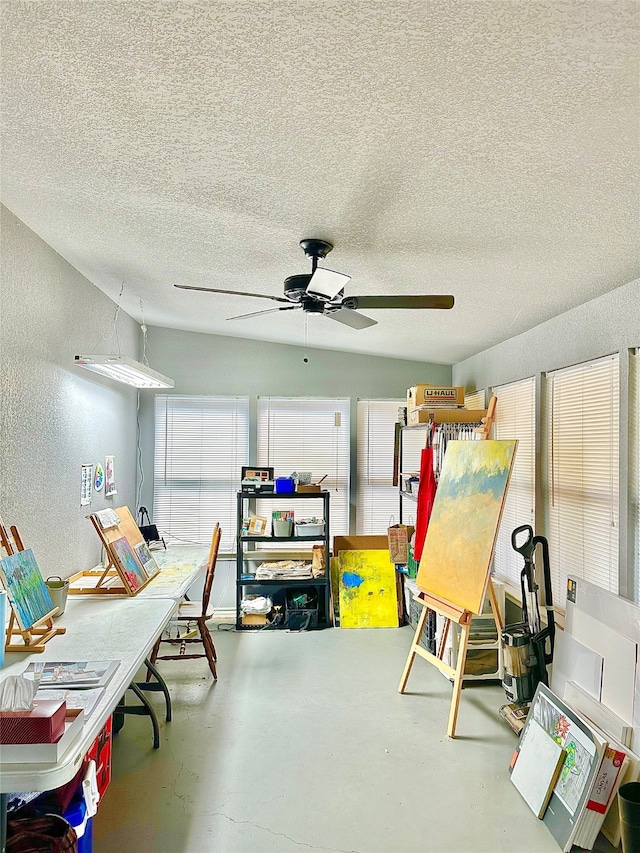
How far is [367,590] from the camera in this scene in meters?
5.25

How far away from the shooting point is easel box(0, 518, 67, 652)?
2391mm

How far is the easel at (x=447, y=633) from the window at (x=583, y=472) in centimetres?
48

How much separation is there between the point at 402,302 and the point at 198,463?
3467 mm

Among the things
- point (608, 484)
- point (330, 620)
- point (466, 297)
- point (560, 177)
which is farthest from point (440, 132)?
point (330, 620)

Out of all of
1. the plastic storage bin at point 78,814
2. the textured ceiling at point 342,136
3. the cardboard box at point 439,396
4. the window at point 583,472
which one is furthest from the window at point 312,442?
the plastic storage bin at point 78,814

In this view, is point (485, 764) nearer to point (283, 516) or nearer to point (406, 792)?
point (406, 792)

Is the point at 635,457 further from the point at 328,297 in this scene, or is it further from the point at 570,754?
the point at 328,297

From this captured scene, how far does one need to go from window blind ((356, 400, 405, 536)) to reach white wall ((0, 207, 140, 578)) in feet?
7.94

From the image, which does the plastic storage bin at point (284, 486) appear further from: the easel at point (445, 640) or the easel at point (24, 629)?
the easel at point (24, 629)

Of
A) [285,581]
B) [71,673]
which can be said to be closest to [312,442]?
[285,581]

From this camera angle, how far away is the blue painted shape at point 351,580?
527cm

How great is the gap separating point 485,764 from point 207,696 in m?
1.72

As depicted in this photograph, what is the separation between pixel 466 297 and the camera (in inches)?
137

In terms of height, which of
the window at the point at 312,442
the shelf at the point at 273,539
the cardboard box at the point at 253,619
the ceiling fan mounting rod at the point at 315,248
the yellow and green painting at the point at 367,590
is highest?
the ceiling fan mounting rod at the point at 315,248
